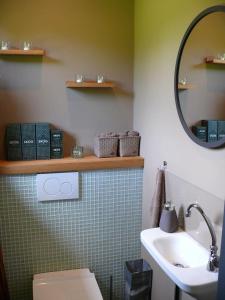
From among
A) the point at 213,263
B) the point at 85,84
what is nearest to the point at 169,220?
the point at 213,263

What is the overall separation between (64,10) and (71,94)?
1.98ft

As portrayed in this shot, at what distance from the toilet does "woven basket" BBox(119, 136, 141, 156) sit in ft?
3.15

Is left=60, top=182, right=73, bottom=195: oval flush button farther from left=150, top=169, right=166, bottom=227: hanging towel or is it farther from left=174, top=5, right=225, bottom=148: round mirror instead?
left=174, top=5, right=225, bottom=148: round mirror

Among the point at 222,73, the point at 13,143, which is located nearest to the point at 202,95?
the point at 222,73

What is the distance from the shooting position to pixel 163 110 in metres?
1.87

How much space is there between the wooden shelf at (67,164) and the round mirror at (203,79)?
0.73 meters

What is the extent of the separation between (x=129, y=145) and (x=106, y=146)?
180 mm

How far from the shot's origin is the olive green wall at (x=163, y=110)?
1457 millimetres

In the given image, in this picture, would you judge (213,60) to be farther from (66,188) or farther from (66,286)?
Result: (66,286)

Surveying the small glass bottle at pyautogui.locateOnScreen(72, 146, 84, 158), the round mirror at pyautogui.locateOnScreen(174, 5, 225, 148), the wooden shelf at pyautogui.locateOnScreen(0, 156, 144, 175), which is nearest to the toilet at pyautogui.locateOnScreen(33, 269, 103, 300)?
the wooden shelf at pyautogui.locateOnScreen(0, 156, 144, 175)

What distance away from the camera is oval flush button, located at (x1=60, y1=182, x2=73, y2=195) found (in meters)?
2.16

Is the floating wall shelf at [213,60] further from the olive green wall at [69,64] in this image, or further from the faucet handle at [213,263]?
the olive green wall at [69,64]

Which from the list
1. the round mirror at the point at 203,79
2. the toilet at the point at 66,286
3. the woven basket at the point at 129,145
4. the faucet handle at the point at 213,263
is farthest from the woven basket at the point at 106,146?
the faucet handle at the point at 213,263

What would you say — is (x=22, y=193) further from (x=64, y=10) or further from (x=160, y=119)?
(x=64, y=10)
